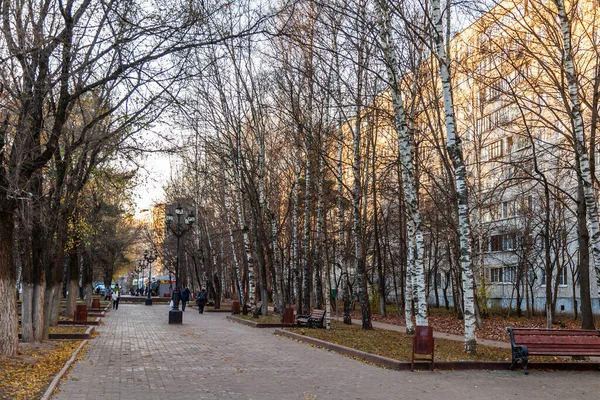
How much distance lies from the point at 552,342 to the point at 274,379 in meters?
5.90

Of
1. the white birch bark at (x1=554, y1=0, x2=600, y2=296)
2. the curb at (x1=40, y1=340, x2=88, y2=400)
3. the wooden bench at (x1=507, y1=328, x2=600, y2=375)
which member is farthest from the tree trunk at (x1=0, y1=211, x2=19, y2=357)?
the white birch bark at (x1=554, y1=0, x2=600, y2=296)

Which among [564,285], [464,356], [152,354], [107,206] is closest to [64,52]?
[152,354]

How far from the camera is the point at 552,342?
13.8 metres

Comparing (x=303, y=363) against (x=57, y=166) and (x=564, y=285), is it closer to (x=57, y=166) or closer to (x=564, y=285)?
(x=57, y=166)

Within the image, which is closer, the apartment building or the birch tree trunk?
the birch tree trunk

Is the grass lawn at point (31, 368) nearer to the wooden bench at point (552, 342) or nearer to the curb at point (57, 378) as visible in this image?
the curb at point (57, 378)

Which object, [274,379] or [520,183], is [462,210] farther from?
[520,183]

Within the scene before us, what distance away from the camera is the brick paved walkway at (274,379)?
10320 millimetres

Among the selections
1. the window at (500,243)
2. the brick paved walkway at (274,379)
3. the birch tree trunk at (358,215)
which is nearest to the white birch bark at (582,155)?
the brick paved walkway at (274,379)

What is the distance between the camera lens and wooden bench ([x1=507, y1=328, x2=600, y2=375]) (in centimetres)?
1349

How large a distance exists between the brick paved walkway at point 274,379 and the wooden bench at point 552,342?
1.37 feet

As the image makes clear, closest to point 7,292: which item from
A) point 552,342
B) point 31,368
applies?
point 31,368

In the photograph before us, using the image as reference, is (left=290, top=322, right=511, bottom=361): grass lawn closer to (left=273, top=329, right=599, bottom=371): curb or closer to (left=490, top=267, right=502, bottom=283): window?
(left=273, top=329, right=599, bottom=371): curb

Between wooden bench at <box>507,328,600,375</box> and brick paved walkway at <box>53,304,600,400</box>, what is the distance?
42 centimetres
